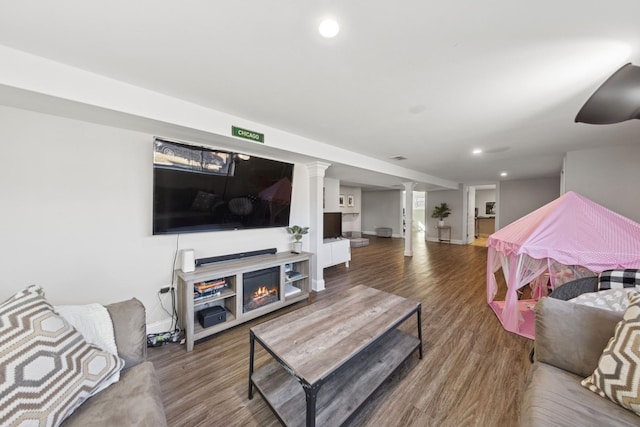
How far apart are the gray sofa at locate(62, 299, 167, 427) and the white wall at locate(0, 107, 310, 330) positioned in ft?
3.51

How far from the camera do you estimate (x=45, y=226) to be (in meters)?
1.84

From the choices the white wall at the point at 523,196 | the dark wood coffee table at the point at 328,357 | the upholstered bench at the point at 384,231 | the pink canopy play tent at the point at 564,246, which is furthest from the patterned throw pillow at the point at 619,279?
the upholstered bench at the point at 384,231

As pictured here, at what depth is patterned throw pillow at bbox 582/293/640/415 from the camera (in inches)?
39.3

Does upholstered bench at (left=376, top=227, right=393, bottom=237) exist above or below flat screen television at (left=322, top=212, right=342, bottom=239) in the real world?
below

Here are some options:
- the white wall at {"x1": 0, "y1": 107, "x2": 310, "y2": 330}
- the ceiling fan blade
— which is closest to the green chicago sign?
the white wall at {"x1": 0, "y1": 107, "x2": 310, "y2": 330}

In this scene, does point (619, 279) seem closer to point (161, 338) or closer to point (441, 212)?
point (161, 338)

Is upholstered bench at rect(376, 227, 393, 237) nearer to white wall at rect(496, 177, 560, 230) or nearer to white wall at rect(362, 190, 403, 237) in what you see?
white wall at rect(362, 190, 403, 237)

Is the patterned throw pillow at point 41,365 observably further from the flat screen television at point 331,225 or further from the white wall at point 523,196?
the white wall at point 523,196

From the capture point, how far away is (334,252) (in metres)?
4.75

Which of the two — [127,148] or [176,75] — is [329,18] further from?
[127,148]

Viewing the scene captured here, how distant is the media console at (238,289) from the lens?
220cm

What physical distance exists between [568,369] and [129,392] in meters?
2.43

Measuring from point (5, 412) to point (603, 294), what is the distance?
3305 millimetres

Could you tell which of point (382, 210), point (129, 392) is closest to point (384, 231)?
point (382, 210)
